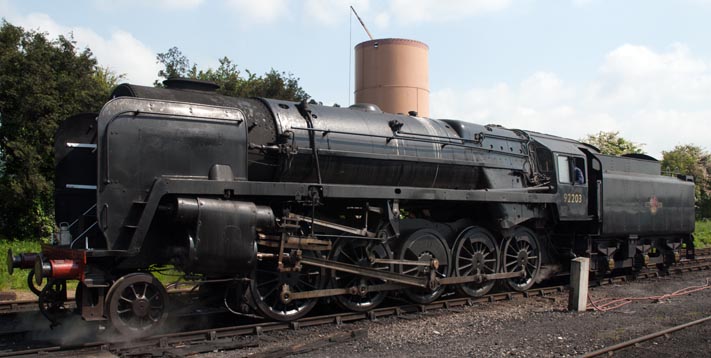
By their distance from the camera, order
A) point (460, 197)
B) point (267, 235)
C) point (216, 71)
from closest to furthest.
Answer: point (267, 235) < point (460, 197) < point (216, 71)

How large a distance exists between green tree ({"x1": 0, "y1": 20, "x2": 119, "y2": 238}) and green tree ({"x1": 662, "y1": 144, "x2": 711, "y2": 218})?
3880 cm

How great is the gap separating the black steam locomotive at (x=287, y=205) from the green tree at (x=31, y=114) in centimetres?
1092

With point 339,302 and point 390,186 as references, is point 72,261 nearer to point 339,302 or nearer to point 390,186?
point 339,302

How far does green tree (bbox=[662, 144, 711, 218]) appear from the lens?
43062 mm

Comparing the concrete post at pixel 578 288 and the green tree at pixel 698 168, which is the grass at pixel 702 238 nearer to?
the green tree at pixel 698 168

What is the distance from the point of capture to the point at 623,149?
37781 millimetres

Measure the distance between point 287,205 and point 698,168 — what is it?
43236 mm

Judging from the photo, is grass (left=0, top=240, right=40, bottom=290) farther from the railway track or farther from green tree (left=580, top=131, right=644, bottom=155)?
green tree (left=580, top=131, right=644, bottom=155)

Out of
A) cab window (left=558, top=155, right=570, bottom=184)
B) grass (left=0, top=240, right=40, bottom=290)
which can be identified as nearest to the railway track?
cab window (left=558, top=155, right=570, bottom=184)

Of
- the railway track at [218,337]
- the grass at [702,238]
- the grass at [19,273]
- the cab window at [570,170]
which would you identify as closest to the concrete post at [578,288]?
the railway track at [218,337]

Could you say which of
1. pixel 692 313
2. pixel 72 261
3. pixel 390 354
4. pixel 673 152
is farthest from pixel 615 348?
pixel 673 152

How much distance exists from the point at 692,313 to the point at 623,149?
30494 mm

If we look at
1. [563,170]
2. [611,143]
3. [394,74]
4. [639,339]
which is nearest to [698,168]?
[611,143]

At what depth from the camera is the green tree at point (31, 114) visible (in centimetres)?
1775
